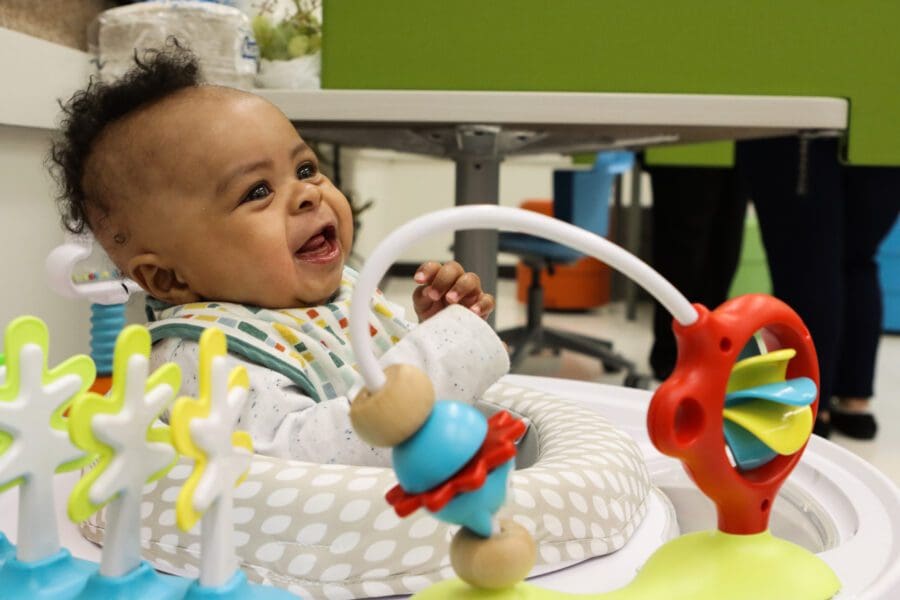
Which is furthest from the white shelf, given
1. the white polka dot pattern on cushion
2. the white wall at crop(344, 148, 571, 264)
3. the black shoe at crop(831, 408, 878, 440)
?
the white wall at crop(344, 148, 571, 264)

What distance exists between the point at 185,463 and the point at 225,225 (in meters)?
0.23

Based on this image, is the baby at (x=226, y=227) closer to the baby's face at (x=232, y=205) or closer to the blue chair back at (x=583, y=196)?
Result: the baby's face at (x=232, y=205)

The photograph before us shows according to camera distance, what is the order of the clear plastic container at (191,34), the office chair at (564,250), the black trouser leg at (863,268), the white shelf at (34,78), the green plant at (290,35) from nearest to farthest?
the white shelf at (34,78) < the clear plastic container at (191,34) < the green plant at (290,35) < the black trouser leg at (863,268) < the office chair at (564,250)

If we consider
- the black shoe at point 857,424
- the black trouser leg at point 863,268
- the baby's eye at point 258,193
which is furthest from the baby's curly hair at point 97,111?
the black shoe at point 857,424

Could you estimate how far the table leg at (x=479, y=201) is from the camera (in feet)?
4.01

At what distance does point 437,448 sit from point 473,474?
0.02 m

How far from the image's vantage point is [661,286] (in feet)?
1.18

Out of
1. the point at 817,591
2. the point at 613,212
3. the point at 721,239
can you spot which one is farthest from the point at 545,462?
the point at 613,212

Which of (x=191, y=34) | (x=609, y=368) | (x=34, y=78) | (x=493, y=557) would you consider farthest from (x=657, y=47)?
(x=609, y=368)

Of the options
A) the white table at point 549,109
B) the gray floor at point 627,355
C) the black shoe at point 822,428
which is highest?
the white table at point 549,109

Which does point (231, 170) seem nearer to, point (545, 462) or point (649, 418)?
point (545, 462)

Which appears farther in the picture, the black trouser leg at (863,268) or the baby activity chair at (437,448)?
the black trouser leg at (863,268)

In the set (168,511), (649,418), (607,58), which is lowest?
(168,511)

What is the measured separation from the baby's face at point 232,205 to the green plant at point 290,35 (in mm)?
628
